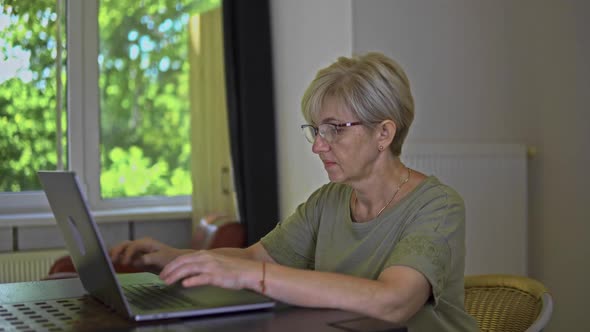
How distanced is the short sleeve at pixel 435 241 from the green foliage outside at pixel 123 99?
285cm

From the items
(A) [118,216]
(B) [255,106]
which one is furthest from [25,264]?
(B) [255,106]

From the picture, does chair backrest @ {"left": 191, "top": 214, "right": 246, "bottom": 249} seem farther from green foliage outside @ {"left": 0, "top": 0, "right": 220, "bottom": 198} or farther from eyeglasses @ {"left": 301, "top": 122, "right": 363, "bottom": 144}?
eyeglasses @ {"left": 301, "top": 122, "right": 363, "bottom": 144}

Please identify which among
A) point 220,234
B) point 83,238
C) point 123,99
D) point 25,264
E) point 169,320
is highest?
point 123,99

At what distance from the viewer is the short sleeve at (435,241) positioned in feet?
4.76

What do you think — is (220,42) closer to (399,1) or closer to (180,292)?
(399,1)

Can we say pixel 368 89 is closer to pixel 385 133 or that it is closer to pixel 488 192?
pixel 385 133

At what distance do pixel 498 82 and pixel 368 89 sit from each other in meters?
2.02

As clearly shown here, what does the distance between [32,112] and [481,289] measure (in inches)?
109

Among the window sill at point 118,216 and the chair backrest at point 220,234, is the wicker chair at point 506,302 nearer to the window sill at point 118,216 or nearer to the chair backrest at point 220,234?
the chair backrest at point 220,234

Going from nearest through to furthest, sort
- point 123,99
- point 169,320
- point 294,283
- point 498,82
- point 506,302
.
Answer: point 169,320, point 294,283, point 506,302, point 498,82, point 123,99

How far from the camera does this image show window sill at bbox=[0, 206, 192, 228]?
3816 mm

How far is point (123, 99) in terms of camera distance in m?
4.21

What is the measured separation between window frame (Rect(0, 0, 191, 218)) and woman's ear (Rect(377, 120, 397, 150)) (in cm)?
254

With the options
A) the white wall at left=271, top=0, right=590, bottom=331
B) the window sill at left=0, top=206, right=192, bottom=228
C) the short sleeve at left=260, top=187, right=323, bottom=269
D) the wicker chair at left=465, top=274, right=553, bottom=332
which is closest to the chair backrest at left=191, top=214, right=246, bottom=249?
the white wall at left=271, top=0, right=590, bottom=331
